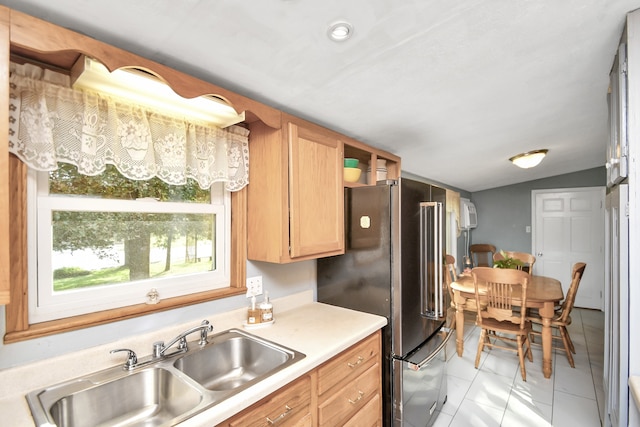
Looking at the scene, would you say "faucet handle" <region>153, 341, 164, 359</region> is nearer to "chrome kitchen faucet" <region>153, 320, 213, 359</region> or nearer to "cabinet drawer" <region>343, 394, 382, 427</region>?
"chrome kitchen faucet" <region>153, 320, 213, 359</region>

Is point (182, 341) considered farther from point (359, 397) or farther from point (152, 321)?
point (359, 397)

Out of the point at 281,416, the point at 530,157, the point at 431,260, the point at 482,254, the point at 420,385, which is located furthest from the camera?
the point at 482,254

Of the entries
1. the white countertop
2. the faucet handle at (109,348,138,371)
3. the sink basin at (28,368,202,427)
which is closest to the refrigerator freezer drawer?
the white countertop

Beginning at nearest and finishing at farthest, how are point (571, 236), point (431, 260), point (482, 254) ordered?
point (431, 260), point (571, 236), point (482, 254)

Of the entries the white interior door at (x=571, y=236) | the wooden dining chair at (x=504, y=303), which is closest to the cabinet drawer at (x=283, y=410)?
the wooden dining chair at (x=504, y=303)

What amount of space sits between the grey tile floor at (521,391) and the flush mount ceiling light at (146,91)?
2502 mm

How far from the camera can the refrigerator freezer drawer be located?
1825 mm

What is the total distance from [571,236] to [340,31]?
5821 millimetres

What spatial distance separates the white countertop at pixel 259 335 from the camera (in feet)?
3.30

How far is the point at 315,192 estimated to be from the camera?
70.1 inches

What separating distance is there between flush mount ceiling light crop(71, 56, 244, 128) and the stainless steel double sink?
1111 mm

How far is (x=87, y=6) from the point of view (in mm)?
944

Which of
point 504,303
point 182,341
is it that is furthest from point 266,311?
point 504,303

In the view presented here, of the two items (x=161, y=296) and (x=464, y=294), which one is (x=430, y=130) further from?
(x=161, y=296)
